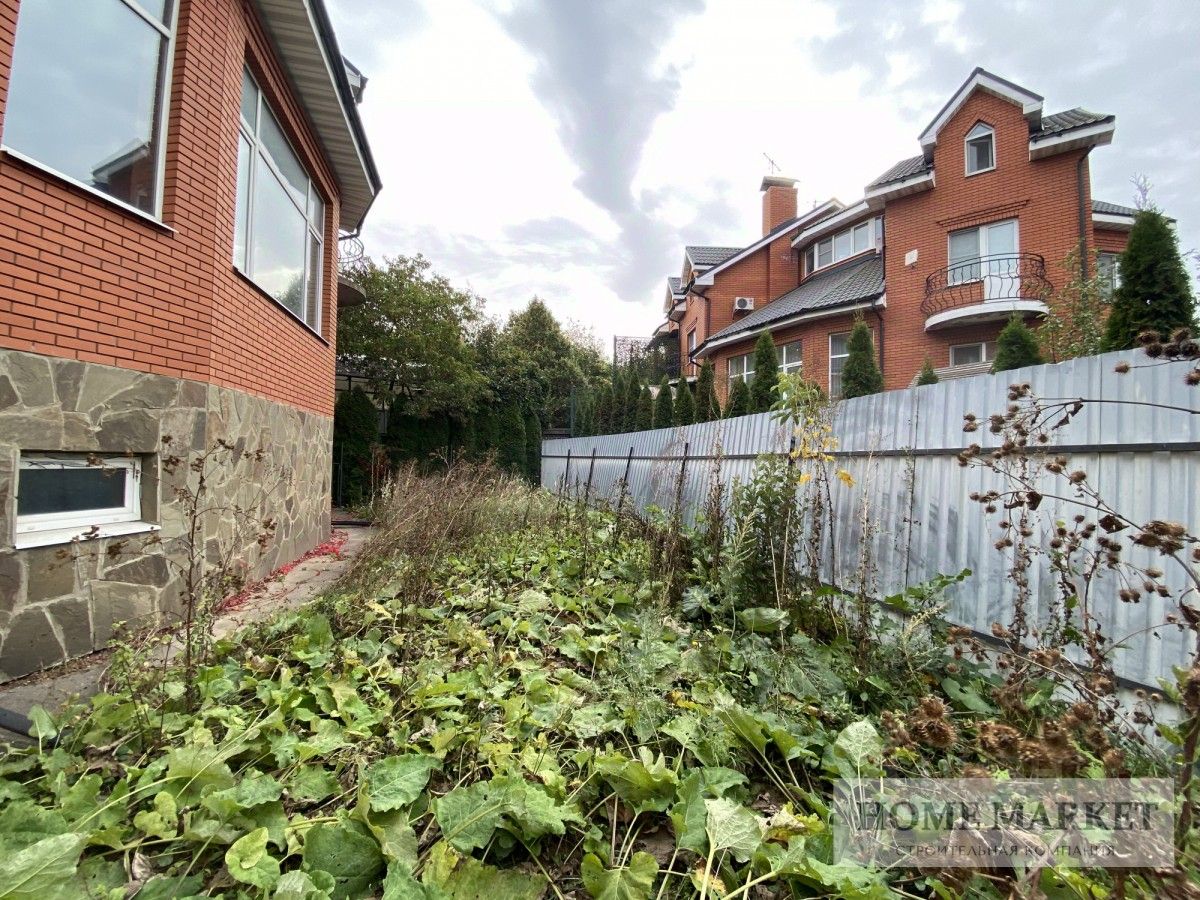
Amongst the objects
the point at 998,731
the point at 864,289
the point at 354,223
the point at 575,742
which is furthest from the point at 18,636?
the point at 864,289

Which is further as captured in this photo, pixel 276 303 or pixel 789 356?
pixel 789 356

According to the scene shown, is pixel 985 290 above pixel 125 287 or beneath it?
above

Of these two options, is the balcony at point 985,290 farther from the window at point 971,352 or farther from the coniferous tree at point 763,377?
the coniferous tree at point 763,377

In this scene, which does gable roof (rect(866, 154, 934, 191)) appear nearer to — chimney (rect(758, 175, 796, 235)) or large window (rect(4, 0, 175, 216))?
chimney (rect(758, 175, 796, 235))

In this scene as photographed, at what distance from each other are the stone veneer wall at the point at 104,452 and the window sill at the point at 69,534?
36mm

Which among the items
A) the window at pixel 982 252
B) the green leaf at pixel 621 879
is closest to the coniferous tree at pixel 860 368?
the window at pixel 982 252

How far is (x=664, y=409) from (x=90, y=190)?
13881 mm

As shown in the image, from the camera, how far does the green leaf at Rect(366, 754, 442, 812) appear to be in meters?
→ 1.55

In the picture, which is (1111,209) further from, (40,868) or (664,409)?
(40,868)

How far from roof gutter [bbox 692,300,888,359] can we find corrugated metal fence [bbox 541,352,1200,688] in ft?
32.1

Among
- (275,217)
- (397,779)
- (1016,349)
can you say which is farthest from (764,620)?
(1016,349)

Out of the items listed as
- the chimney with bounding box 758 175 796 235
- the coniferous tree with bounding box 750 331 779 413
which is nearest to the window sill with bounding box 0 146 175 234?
the coniferous tree with bounding box 750 331 779 413

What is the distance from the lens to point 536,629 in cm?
302

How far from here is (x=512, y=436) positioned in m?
17.2
